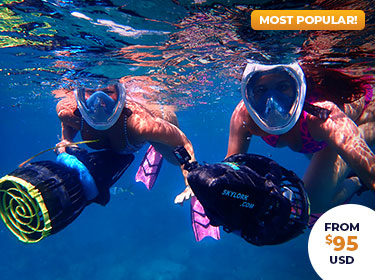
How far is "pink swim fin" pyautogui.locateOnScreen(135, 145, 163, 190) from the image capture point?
825 centimetres

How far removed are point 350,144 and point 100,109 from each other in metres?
4.95

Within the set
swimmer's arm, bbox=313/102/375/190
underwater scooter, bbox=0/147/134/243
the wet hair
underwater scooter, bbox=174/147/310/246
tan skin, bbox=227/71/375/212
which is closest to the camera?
underwater scooter, bbox=174/147/310/246

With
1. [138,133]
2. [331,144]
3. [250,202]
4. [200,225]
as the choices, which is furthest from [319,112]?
[138,133]

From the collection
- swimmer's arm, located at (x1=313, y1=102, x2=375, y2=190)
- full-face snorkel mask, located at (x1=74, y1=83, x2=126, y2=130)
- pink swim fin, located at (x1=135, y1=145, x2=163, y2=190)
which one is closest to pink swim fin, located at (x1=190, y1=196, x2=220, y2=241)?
full-face snorkel mask, located at (x1=74, y1=83, x2=126, y2=130)

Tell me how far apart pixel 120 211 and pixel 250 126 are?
29.5m

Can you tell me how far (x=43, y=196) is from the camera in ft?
8.87

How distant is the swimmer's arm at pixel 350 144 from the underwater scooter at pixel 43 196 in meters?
4.12

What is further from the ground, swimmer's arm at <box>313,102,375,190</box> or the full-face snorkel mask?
the full-face snorkel mask

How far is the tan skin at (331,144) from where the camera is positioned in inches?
143

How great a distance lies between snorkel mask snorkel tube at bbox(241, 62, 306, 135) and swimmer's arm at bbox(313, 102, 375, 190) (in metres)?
0.66

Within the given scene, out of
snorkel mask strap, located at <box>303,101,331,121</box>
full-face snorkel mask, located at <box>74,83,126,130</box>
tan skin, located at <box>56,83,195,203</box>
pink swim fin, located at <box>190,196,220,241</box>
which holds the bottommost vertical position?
pink swim fin, located at <box>190,196,220,241</box>

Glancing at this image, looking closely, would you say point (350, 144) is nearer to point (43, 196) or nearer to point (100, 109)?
point (43, 196)

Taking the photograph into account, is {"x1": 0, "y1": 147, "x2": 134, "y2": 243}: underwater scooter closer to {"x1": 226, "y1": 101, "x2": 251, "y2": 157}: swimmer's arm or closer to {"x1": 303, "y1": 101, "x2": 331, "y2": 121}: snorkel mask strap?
{"x1": 226, "y1": 101, "x2": 251, "y2": 157}: swimmer's arm

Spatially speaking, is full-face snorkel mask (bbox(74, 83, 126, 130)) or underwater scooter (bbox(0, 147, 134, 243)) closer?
underwater scooter (bbox(0, 147, 134, 243))
